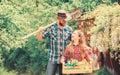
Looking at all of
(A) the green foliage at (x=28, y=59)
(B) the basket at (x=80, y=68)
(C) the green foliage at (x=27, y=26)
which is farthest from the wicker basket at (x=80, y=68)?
(A) the green foliage at (x=28, y=59)

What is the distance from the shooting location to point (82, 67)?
27.2 ft

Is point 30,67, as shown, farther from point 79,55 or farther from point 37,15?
point 79,55

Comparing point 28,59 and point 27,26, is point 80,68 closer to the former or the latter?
point 27,26

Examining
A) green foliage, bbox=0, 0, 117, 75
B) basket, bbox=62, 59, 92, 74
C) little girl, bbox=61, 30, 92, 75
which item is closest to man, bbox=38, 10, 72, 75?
little girl, bbox=61, 30, 92, 75

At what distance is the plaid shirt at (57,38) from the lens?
8.23 m

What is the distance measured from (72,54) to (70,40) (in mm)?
320

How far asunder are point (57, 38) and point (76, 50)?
36cm

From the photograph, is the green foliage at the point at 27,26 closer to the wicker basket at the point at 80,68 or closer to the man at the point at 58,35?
the man at the point at 58,35

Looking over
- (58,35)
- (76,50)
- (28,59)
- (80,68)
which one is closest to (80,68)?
(80,68)

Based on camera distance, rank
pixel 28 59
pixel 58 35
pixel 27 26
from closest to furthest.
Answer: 1. pixel 58 35
2. pixel 27 26
3. pixel 28 59

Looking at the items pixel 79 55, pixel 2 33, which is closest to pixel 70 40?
pixel 79 55

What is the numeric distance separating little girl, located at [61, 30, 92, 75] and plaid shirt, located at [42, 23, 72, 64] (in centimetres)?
12

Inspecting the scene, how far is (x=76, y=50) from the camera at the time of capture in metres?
8.13

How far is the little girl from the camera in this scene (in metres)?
8.11
